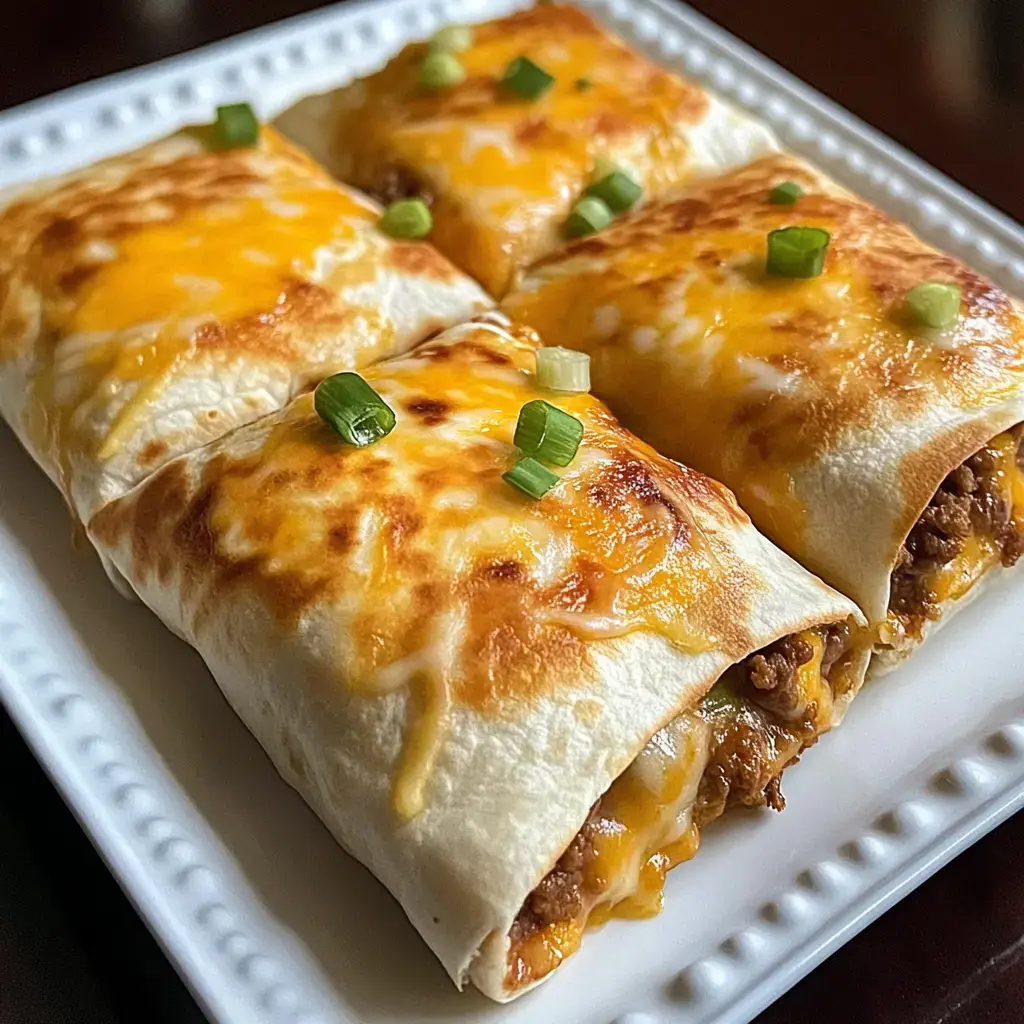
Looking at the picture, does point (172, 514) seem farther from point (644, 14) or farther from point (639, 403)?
point (644, 14)

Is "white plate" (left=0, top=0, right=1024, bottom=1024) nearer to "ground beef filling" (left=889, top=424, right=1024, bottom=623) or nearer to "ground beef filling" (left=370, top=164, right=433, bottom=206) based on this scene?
"ground beef filling" (left=889, top=424, right=1024, bottom=623)

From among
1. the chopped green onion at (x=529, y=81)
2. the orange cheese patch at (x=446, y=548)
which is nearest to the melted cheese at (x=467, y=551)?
the orange cheese patch at (x=446, y=548)

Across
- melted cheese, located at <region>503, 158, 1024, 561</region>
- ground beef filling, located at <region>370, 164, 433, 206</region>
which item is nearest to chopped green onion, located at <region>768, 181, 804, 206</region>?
melted cheese, located at <region>503, 158, 1024, 561</region>

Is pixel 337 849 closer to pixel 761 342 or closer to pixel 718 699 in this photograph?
pixel 718 699

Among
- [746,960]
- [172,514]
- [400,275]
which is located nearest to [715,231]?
[400,275]

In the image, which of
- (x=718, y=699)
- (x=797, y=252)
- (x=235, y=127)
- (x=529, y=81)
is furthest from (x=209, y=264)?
(x=718, y=699)

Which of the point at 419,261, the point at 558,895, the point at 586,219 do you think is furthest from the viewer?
the point at 586,219
